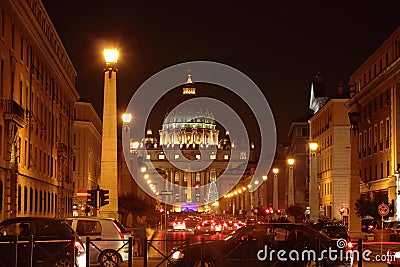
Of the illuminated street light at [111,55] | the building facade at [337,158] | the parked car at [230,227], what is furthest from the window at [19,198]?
the building facade at [337,158]

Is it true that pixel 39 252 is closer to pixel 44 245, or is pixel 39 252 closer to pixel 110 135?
pixel 44 245

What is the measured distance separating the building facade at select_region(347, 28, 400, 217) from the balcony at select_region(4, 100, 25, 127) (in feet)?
97.2

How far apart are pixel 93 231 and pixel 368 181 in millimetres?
52145

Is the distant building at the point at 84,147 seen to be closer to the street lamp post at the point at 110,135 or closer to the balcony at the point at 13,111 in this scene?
the balcony at the point at 13,111

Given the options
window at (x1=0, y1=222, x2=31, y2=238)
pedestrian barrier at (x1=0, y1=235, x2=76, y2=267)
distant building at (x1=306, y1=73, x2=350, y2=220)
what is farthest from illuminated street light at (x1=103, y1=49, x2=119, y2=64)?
distant building at (x1=306, y1=73, x2=350, y2=220)

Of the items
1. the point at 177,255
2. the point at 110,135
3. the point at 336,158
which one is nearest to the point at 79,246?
the point at 177,255

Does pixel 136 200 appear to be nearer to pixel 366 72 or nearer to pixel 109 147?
pixel 366 72

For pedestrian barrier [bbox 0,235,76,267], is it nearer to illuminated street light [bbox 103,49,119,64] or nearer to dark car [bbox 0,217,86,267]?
dark car [bbox 0,217,86,267]

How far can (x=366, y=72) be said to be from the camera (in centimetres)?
7662

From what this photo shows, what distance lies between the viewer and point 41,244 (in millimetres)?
20875

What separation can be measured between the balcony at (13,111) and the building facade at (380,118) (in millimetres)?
29639

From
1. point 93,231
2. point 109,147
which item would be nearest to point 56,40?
point 109,147

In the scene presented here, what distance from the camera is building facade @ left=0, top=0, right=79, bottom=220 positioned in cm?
4119

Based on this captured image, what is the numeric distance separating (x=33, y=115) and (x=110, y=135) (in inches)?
744
